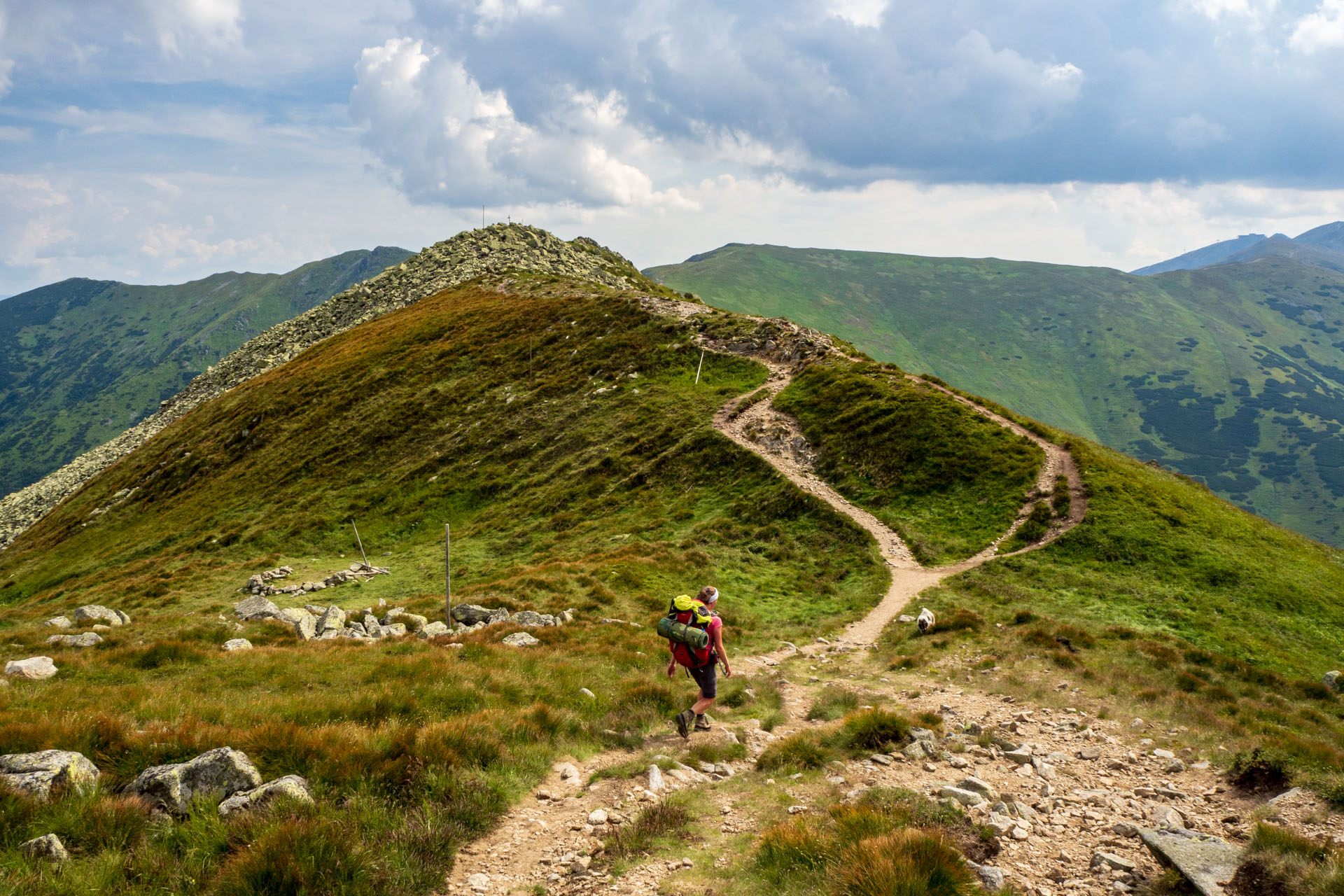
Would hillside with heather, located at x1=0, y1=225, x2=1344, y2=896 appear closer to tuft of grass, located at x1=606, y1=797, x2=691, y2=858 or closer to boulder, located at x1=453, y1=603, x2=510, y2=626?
Answer: tuft of grass, located at x1=606, y1=797, x2=691, y2=858

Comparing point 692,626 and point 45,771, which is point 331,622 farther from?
point 692,626

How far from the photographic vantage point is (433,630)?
2106 cm

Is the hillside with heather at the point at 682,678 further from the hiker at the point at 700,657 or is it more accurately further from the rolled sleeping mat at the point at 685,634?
the rolled sleeping mat at the point at 685,634

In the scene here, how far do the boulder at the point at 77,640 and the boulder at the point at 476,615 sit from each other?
975cm

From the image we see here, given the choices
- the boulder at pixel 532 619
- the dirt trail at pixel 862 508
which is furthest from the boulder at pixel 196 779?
the dirt trail at pixel 862 508

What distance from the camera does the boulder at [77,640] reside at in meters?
18.1

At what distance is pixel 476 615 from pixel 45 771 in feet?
48.1

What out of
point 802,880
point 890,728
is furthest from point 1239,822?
point 802,880

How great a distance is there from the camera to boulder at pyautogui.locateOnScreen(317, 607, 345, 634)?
2153cm

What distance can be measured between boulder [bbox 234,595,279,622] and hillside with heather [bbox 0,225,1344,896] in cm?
25

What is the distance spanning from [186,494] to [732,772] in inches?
2728

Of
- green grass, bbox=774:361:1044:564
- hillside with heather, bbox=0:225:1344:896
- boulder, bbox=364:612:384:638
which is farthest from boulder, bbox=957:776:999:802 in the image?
green grass, bbox=774:361:1044:564

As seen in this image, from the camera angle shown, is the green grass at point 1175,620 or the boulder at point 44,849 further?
the green grass at point 1175,620

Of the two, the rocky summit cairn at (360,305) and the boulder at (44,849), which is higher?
the rocky summit cairn at (360,305)
